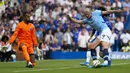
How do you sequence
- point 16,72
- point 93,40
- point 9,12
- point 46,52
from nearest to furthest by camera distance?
point 16,72 → point 93,40 → point 46,52 → point 9,12

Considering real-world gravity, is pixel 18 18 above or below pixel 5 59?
above

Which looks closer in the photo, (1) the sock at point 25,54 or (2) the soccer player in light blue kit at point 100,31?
(2) the soccer player in light blue kit at point 100,31

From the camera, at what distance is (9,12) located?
29.3 meters

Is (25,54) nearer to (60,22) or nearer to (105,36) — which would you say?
(105,36)

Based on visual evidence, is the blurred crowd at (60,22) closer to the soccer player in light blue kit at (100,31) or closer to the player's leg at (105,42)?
the soccer player in light blue kit at (100,31)

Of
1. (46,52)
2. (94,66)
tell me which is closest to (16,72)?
(94,66)

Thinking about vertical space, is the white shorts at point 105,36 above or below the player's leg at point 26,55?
above

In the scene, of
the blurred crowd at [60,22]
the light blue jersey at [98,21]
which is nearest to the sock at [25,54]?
the light blue jersey at [98,21]

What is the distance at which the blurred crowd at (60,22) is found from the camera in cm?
2791

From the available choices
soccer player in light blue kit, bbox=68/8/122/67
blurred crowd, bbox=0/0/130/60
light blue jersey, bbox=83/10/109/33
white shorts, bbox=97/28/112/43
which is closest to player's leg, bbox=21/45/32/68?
soccer player in light blue kit, bbox=68/8/122/67

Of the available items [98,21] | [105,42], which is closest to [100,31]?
[98,21]

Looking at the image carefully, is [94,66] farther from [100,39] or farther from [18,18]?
[18,18]

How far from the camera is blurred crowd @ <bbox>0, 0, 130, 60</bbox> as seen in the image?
27906 mm

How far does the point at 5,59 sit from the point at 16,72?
11226 millimetres
